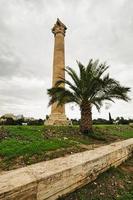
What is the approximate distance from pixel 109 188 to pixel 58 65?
19.3 m

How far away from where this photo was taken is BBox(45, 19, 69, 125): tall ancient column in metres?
22.7

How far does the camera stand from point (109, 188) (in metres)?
5.95

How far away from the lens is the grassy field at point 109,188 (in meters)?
5.12

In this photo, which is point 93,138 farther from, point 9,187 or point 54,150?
point 9,187

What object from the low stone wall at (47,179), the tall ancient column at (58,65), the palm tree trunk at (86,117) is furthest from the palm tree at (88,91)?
the low stone wall at (47,179)

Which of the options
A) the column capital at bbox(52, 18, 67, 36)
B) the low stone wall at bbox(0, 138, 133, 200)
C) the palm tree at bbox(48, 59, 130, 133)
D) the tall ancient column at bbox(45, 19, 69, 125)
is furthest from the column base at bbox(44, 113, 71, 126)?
the low stone wall at bbox(0, 138, 133, 200)

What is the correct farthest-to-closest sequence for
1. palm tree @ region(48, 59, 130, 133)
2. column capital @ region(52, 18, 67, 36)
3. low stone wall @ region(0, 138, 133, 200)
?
column capital @ region(52, 18, 67, 36) → palm tree @ region(48, 59, 130, 133) → low stone wall @ region(0, 138, 133, 200)

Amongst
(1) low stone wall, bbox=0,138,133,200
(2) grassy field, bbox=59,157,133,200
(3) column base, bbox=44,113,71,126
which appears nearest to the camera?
(1) low stone wall, bbox=0,138,133,200

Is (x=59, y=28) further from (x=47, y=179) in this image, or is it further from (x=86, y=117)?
(x=47, y=179)

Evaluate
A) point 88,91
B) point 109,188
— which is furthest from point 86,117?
point 109,188

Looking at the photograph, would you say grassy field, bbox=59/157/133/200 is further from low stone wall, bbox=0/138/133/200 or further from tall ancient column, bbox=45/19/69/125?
tall ancient column, bbox=45/19/69/125

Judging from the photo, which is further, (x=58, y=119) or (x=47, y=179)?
(x=58, y=119)

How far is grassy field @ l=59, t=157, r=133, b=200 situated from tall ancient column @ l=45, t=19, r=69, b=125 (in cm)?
1523

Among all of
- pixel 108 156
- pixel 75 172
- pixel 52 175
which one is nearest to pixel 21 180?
pixel 52 175
